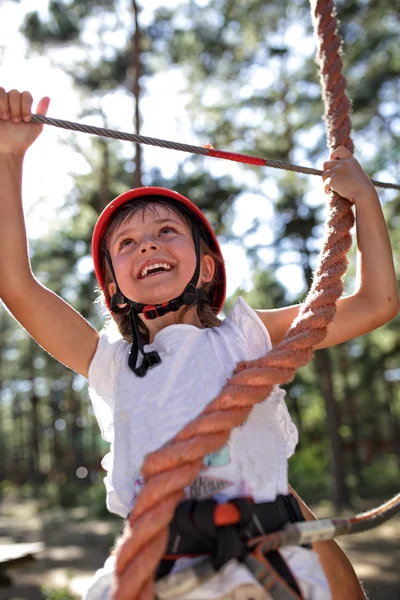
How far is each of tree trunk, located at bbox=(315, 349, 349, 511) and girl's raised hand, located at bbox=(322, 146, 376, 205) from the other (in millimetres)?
9957

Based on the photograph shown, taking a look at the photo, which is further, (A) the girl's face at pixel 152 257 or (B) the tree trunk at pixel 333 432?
(B) the tree trunk at pixel 333 432

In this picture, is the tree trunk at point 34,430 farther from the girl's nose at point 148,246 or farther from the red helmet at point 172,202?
the girl's nose at point 148,246

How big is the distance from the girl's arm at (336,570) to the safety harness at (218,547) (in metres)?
0.33

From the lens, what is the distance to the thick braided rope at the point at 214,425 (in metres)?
1.09

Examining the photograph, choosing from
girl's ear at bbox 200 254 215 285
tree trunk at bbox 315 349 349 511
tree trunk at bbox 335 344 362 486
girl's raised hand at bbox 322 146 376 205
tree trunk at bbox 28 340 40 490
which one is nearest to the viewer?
girl's raised hand at bbox 322 146 376 205

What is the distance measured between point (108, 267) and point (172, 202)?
322mm

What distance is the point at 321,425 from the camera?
27.1 metres

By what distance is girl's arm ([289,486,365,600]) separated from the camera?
1.65 metres

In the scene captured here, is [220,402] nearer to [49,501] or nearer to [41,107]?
[41,107]

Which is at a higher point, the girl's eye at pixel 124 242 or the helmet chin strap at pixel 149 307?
the girl's eye at pixel 124 242

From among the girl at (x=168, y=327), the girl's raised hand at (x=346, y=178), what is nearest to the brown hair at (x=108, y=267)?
the girl at (x=168, y=327)

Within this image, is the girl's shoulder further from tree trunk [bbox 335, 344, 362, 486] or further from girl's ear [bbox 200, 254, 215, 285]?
tree trunk [bbox 335, 344, 362, 486]

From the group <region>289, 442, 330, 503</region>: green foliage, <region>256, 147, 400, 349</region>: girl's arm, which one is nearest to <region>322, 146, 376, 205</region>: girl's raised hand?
<region>256, 147, 400, 349</region>: girl's arm

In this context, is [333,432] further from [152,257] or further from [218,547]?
[218,547]
